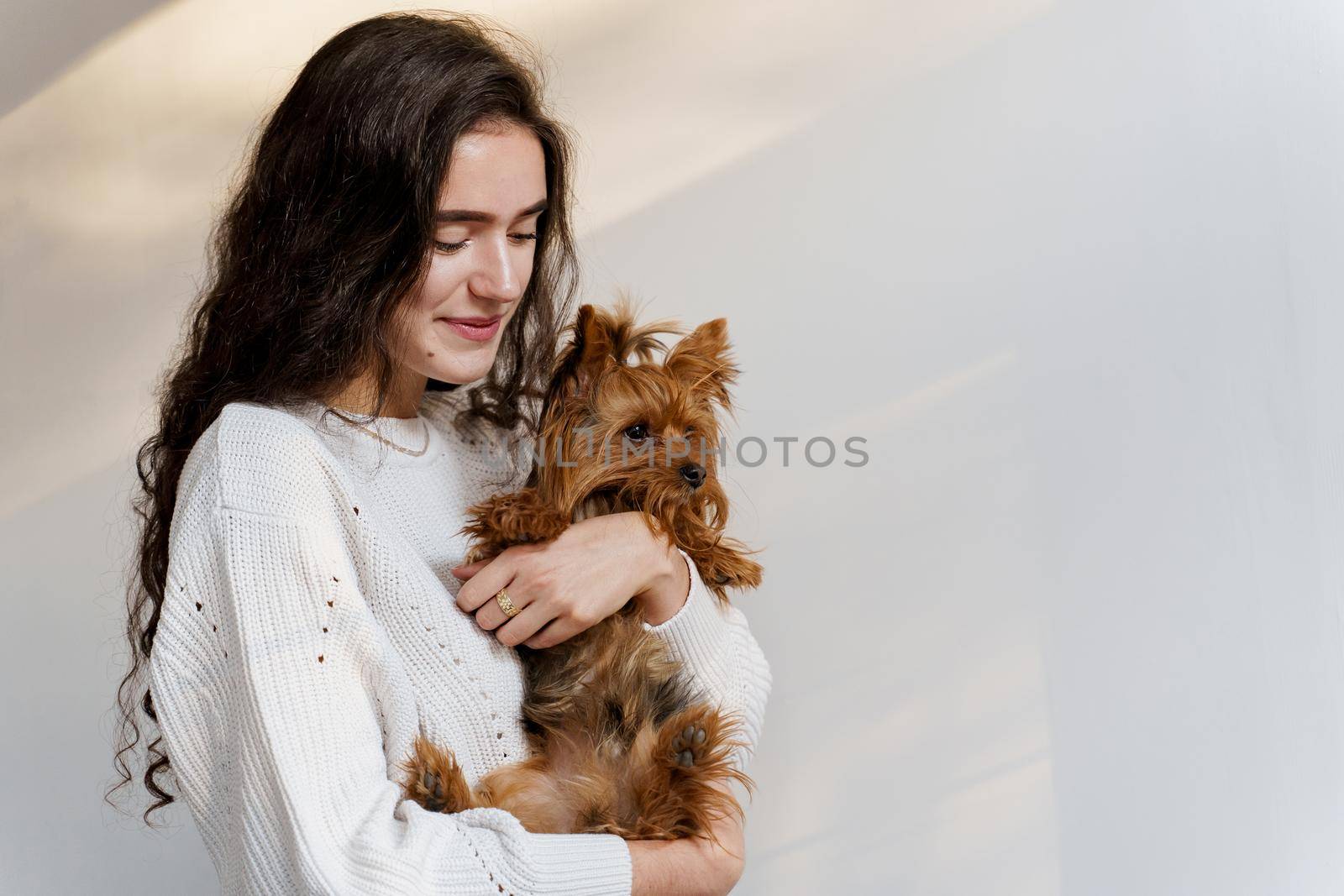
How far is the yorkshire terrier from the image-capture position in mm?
1907

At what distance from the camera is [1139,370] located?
122 inches

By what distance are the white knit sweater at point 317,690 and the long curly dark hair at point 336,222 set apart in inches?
6.0

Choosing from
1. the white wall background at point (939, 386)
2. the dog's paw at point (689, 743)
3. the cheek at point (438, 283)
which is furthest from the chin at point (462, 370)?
the white wall background at point (939, 386)

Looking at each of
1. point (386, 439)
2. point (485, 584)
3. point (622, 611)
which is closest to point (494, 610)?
point (485, 584)

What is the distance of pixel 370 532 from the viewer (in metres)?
1.83

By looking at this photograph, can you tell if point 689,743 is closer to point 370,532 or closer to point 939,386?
point 370,532

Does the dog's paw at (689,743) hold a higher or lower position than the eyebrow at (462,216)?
→ lower

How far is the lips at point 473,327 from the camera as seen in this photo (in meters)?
1.97

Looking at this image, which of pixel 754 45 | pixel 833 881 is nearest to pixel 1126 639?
pixel 833 881

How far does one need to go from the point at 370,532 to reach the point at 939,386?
181 centimetres

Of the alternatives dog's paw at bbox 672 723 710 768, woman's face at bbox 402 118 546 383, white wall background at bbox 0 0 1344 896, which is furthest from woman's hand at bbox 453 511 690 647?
white wall background at bbox 0 0 1344 896

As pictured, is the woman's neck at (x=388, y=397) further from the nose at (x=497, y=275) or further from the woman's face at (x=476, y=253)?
the nose at (x=497, y=275)

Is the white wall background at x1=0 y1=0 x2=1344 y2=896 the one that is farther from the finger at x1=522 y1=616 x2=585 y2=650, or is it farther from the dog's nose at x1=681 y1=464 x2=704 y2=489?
the finger at x1=522 y1=616 x2=585 y2=650

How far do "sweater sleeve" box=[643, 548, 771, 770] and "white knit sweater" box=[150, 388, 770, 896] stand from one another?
36 cm
